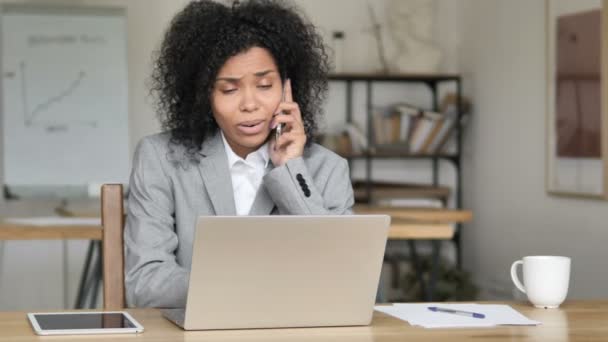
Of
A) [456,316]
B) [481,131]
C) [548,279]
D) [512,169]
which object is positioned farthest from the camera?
[481,131]

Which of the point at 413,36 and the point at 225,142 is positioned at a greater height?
the point at 413,36

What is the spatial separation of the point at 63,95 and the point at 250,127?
3.41 metres

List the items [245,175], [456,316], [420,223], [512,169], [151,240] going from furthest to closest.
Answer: [512,169], [420,223], [245,175], [151,240], [456,316]

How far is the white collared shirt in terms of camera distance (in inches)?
82.1

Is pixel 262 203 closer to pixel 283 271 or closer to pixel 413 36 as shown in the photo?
pixel 283 271

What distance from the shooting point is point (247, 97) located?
2.00 m

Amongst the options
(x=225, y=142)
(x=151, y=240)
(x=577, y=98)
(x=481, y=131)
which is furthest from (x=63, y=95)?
(x=151, y=240)

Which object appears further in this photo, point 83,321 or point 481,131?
point 481,131

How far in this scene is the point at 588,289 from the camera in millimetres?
4402

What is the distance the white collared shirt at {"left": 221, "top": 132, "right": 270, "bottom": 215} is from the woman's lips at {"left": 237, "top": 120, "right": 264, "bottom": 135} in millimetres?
76

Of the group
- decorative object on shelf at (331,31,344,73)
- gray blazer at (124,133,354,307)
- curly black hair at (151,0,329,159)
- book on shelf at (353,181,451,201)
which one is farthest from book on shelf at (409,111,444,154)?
gray blazer at (124,133,354,307)

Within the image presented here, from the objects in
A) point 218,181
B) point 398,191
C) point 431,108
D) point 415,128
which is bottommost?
point 398,191

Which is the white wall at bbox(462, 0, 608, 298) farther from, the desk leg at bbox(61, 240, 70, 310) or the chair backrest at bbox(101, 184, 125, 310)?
the chair backrest at bbox(101, 184, 125, 310)

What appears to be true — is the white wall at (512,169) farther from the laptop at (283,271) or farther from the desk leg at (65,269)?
the laptop at (283,271)
